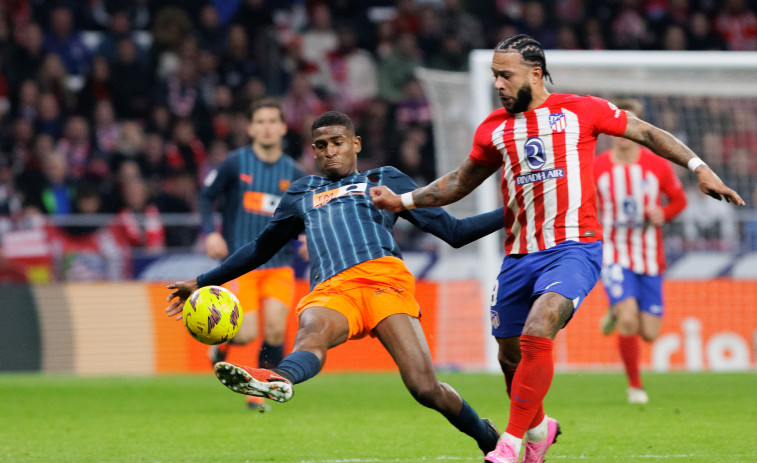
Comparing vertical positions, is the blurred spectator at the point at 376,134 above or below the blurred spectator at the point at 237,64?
below

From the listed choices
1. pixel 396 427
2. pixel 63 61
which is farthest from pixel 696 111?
pixel 63 61

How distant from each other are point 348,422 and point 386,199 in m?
3.03

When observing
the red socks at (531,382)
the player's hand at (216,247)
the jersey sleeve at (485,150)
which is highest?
the jersey sleeve at (485,150)

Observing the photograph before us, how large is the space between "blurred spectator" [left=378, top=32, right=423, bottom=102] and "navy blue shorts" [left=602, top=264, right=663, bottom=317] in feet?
27.1

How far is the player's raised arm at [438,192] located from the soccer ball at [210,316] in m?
0.94

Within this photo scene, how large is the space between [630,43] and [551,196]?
13.7 meters

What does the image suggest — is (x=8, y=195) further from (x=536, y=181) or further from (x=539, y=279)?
(x=539, y=279)

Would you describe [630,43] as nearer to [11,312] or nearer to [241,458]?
[11,312]

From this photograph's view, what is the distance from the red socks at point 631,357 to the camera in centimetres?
932

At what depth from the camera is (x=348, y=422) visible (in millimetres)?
8078

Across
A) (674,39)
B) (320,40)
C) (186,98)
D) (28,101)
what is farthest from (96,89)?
(674,39)

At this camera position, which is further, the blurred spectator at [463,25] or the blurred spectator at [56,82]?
the blurred spectator at [463,25]

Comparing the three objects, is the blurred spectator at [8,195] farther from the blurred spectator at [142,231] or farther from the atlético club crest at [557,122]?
the atlético club crest at [557,122]

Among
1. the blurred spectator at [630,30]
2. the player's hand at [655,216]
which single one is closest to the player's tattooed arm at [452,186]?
the player's hand at [655,216]
